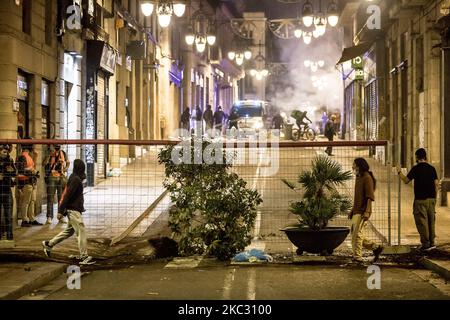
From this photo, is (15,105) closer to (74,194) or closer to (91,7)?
(74,194)

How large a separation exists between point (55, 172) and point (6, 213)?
6.88 feet

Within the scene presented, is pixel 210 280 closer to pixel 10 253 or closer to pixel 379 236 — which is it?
pixel 10 253

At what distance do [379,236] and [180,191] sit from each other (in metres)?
3.85

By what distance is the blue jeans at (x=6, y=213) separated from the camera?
13469mm

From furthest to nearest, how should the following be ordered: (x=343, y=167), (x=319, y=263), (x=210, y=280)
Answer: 1. (x=343, y=167)
2. (x=319, y=263)
3. (x=210, y=280)

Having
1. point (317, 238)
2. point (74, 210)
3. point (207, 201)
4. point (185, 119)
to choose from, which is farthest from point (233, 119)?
point (74, 210)

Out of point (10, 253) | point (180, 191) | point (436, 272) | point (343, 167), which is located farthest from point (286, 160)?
point (10, 253)

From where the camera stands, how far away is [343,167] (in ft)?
44.7

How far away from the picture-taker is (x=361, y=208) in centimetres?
1253

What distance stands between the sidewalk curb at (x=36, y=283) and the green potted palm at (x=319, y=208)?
3565 millimetres

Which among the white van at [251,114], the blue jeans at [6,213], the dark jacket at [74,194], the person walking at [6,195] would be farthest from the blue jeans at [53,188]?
the white van at [251,114]

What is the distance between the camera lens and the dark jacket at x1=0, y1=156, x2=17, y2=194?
538 inches

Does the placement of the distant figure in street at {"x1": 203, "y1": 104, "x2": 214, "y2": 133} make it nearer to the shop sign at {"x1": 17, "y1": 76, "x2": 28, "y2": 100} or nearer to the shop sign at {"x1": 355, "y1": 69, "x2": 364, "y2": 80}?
the shop sign at {"x1": 355, "y1": 69, "x2": 364, "y2": 80}

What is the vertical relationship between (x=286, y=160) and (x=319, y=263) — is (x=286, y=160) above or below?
above
